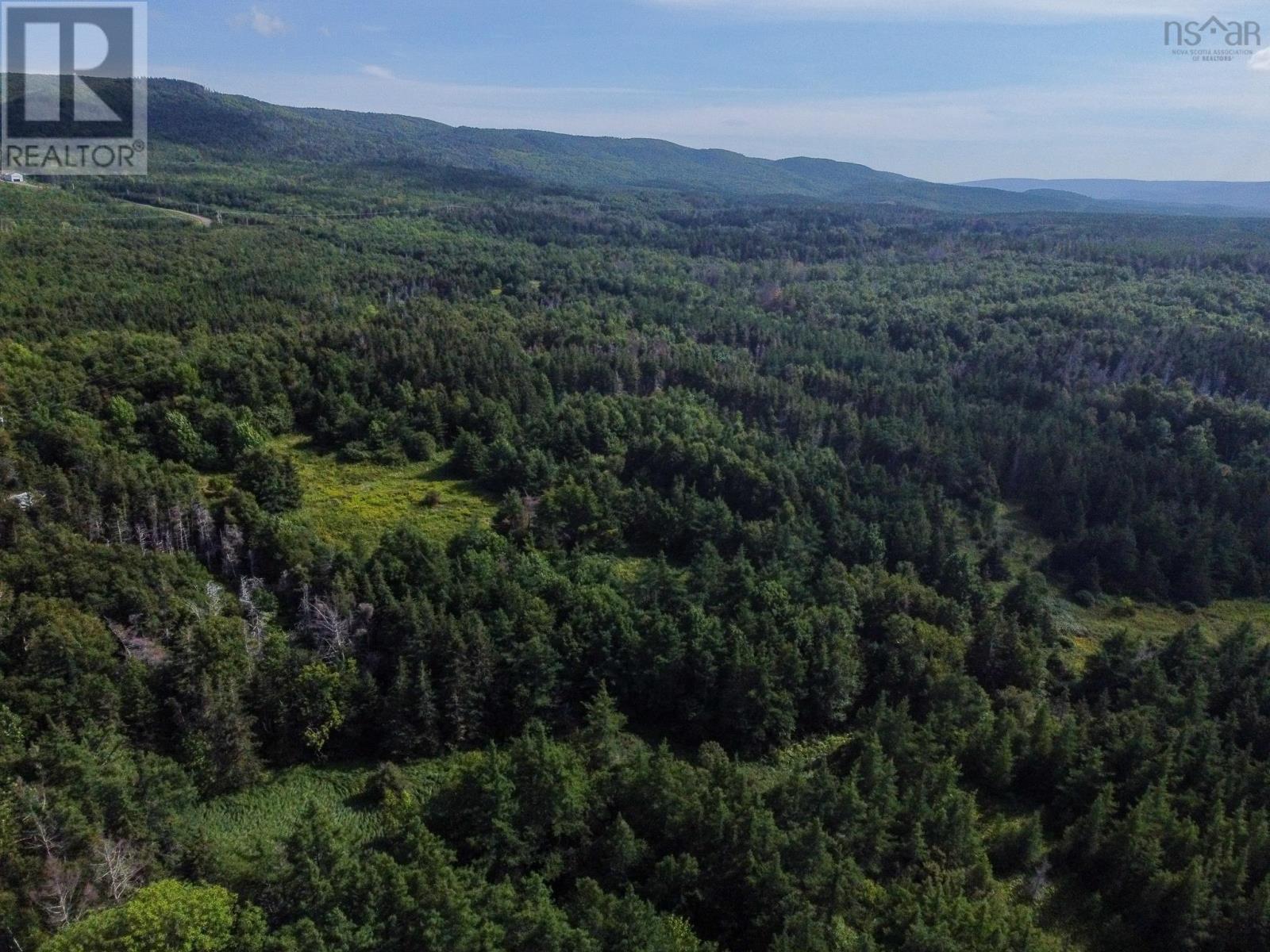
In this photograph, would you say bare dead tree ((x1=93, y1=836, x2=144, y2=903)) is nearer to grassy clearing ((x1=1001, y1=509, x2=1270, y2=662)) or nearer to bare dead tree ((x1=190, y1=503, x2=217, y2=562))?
bare dead tree ((x1=190, y1=503, x2=217, y2=562))

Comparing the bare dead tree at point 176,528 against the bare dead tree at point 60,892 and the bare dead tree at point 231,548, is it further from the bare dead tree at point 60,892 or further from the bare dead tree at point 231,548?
the bare dead tree at point 60,892

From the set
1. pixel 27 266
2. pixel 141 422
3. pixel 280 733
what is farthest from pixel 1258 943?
pixel 27 266

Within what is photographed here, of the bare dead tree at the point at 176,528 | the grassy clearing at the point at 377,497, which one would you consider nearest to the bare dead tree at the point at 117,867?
the bare dead tree at the point at 176,528

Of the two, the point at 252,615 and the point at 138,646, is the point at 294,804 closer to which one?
the point at 138,646

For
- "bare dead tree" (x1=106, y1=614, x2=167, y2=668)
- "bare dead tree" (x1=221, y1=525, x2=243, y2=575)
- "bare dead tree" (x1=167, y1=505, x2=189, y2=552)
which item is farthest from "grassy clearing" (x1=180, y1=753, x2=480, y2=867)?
"bare dead tree" (x1=167, y1=505, x2=189, y2=552)

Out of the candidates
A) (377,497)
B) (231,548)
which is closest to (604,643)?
(231,548)

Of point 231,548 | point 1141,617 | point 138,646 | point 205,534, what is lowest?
point 1141,617

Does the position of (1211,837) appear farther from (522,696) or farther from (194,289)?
(194,289)
